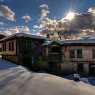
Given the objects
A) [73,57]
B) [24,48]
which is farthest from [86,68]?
[24,48]

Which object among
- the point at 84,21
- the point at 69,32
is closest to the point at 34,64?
the point at 69,32

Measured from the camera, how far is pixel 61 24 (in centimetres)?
6178

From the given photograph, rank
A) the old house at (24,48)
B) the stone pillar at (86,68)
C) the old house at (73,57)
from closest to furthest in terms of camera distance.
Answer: the old house at (24,48)
the stone pillar at (86,68)
the old house at (73,57)

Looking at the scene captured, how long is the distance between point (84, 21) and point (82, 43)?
29.8m

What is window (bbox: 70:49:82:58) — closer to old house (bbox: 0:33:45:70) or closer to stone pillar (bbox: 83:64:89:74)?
stone pillar (bbox: 83:64:89:74)

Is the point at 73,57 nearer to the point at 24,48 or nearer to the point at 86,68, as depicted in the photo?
the point at 86,68

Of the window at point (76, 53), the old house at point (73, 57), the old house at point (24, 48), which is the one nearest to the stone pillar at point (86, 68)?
the old house at point (73, 57)

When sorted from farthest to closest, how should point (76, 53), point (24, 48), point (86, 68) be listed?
point (76, 53) → point (86, 68) → point (24, 48)

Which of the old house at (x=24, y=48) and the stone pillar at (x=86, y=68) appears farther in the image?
the stone pillar at (x=86, y=68)

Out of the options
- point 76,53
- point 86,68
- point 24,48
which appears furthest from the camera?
point 76,53

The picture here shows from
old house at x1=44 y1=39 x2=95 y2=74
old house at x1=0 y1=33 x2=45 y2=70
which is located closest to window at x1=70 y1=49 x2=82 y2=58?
old house at x1=44 y1=39 x2=95 y2=74

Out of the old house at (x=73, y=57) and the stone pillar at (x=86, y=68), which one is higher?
the old house at (x=73, y=57)

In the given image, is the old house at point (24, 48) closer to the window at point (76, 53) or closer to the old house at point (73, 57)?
the old house at point (73, 57)

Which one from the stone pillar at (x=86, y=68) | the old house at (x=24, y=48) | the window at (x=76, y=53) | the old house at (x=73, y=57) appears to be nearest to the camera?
the old house at (x=24, y=48)
